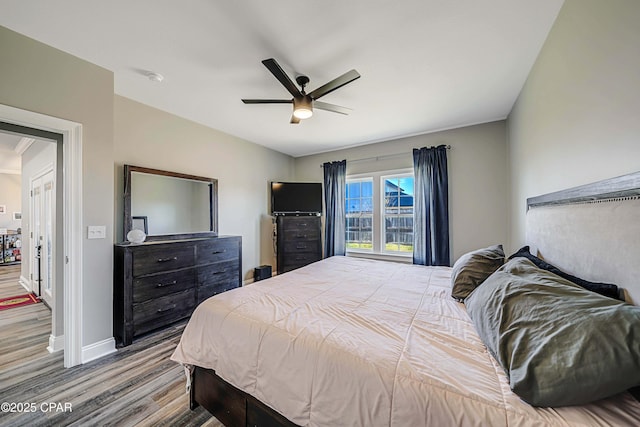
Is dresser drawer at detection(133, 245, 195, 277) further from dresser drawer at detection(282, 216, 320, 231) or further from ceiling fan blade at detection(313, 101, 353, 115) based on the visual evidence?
ceiling fan blade at detection(313, 101, 353, 115)

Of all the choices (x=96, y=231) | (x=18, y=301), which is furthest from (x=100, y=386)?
(x=18, y=301)

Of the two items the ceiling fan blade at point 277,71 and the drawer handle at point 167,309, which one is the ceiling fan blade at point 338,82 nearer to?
the ceiling fan blade at point 277,71

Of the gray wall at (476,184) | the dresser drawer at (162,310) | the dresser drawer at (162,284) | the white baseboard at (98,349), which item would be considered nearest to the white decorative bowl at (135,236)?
the dresser drawer at (162,284)

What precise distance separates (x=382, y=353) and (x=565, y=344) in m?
A: 0.62

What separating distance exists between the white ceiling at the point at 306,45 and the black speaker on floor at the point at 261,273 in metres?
2.73

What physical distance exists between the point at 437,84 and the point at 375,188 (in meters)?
2.14

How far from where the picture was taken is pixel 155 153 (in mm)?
3057

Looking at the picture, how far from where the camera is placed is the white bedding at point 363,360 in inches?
30.8

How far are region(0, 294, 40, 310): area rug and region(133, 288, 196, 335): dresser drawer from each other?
2688 mm

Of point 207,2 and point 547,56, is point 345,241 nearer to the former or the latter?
point 547,56

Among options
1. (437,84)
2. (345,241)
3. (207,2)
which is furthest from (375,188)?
(207,2)

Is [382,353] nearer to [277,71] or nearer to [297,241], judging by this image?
[277,71]

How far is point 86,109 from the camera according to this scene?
2174mm

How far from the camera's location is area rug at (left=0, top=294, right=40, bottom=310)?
11.3 feet
